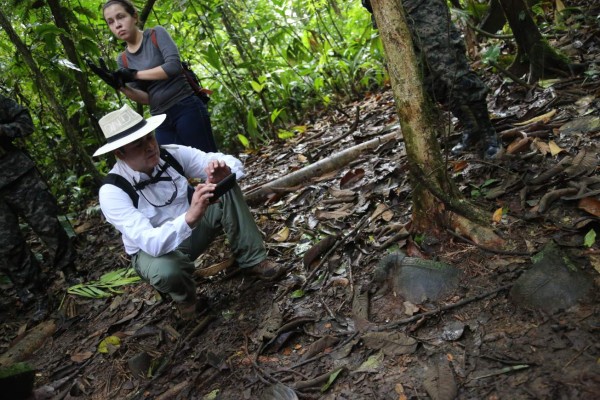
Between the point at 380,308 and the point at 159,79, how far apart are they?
2.74 metres

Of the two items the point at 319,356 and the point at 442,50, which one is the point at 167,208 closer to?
the point at 319,356

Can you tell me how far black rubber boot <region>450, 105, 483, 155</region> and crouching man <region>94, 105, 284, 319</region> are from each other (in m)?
1.90

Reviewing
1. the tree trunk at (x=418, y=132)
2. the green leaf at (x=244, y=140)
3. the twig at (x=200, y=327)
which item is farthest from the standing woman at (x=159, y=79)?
the green leaf at (x=244, y=140)

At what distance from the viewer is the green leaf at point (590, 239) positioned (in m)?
2.59

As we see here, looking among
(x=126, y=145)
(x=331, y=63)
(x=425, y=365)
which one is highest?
(x=126, y=145)

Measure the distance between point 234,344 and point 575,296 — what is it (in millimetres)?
2074

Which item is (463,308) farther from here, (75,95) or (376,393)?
(75,95)

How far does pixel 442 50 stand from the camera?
3672 millimetres

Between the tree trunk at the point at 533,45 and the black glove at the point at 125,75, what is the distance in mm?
3717

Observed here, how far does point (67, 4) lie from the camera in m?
6.06

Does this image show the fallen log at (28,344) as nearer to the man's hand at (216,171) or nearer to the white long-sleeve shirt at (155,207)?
the white long-sleeve shirt at (155,207)

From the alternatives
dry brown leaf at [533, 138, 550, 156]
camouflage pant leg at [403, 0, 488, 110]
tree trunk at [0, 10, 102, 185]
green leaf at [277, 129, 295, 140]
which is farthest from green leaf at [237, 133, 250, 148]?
dry brown leaf at [533, 138, 550, 156]

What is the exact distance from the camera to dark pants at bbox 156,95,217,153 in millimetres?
4289

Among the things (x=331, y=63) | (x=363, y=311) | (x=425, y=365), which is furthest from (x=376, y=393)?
(x=331, y=63)
